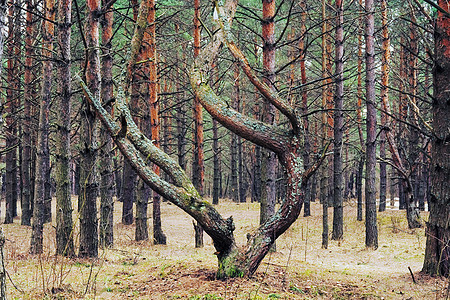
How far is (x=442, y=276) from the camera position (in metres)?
5.96

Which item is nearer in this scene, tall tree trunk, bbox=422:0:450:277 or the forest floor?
the forest floor

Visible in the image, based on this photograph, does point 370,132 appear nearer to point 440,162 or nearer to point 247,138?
point 440,162

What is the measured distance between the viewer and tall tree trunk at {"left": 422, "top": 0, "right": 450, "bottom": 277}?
237 inches

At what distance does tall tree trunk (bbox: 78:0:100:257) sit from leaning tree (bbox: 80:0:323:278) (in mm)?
1657

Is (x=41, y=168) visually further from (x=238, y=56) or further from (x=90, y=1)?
(x=238, y=56)

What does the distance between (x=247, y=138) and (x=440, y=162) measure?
3.25m

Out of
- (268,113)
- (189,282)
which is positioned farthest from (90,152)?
(268,113)

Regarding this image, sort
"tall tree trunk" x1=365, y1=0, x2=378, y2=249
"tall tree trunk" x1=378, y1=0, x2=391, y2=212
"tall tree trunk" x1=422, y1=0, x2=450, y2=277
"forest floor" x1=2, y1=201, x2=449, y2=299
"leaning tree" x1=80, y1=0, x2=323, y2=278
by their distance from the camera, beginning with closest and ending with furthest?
"forest floor" x1=2, y1=201, x2=449, y2=299, "leaning tree" x1=80, y1=0, x2=323, y2=278, "tall tree trunk" x1=422, y1=0, x2=450, y2=277, "tall tree trunk" x1=365, y1=0, x2=378, y2=249, "tall tree trunk" x1=378, y1=0, x2=391, y2=212

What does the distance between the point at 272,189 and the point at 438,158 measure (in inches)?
147

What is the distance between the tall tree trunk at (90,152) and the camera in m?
6.96

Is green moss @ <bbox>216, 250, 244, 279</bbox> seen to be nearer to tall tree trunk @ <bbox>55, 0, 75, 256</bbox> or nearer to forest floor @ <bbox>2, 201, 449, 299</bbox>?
forest floor @ <bbox>2, 201, 449, 299</bbox>

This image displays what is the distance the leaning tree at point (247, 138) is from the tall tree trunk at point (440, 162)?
249 centimetres

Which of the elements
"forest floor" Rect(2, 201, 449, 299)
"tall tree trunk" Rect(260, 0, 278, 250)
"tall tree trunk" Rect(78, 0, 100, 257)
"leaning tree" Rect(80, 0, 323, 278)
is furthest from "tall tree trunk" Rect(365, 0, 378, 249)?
"tall tree trunk" Rect(78, 0, 100, 257)

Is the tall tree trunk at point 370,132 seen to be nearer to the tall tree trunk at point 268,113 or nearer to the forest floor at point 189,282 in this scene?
the tall tree trunk at point 268,113
